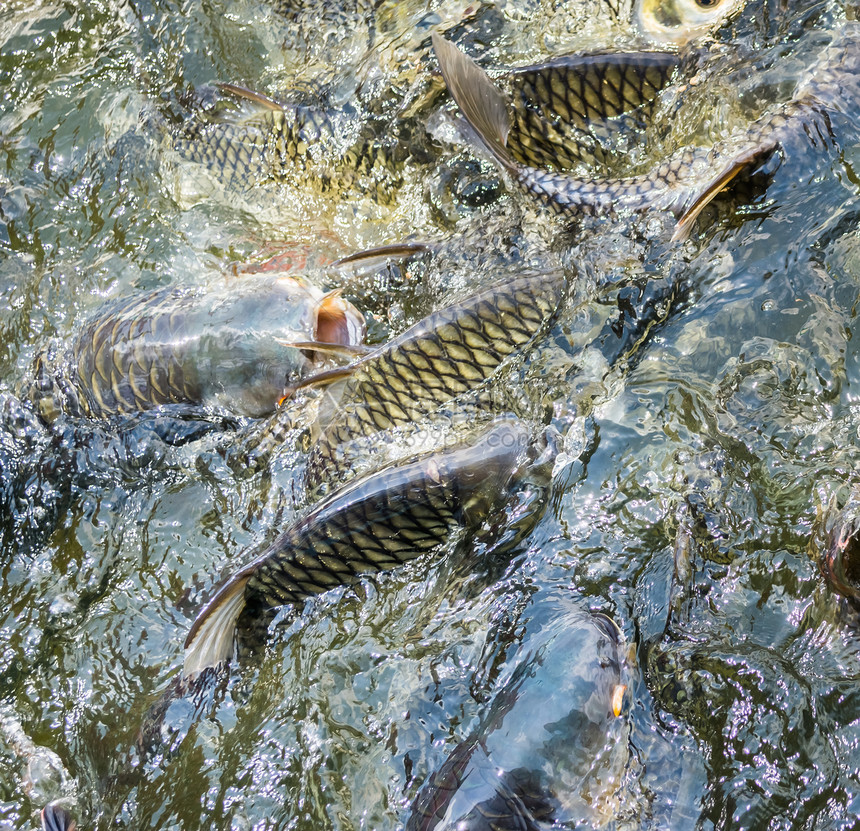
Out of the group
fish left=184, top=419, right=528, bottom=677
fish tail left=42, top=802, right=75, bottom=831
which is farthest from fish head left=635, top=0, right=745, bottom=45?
fish tail left=42, top=802, right=75, bottom=831

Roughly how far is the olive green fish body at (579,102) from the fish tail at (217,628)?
5.63ft

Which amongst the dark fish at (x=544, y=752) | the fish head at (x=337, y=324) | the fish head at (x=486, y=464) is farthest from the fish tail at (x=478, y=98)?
the dark fish at (x=544, y=752)

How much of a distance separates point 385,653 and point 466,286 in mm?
1177

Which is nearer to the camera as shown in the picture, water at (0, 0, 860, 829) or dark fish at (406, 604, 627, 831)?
dark fish at (406, 604, 627, 831)

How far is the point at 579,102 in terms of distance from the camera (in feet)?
8.82

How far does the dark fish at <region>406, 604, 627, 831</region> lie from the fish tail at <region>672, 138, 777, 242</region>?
119 centimetres

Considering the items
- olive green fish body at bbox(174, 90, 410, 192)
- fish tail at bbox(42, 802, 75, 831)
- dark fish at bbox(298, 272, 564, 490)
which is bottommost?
fish tail at bbox(42, 802, 75, 831)

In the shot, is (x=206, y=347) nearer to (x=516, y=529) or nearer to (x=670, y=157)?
(x=516, y=529)

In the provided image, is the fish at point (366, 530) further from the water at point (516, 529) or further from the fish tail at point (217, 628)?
the water at point (516, 529)

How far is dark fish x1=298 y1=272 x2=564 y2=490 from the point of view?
7.07ft

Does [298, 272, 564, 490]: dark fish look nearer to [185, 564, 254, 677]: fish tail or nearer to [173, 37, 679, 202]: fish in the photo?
[185, 564, 254, 677]: fish tail

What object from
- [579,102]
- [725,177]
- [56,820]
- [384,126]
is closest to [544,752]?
[56,820]

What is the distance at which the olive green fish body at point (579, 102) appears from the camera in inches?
102

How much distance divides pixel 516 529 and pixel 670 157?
4.49 feet
